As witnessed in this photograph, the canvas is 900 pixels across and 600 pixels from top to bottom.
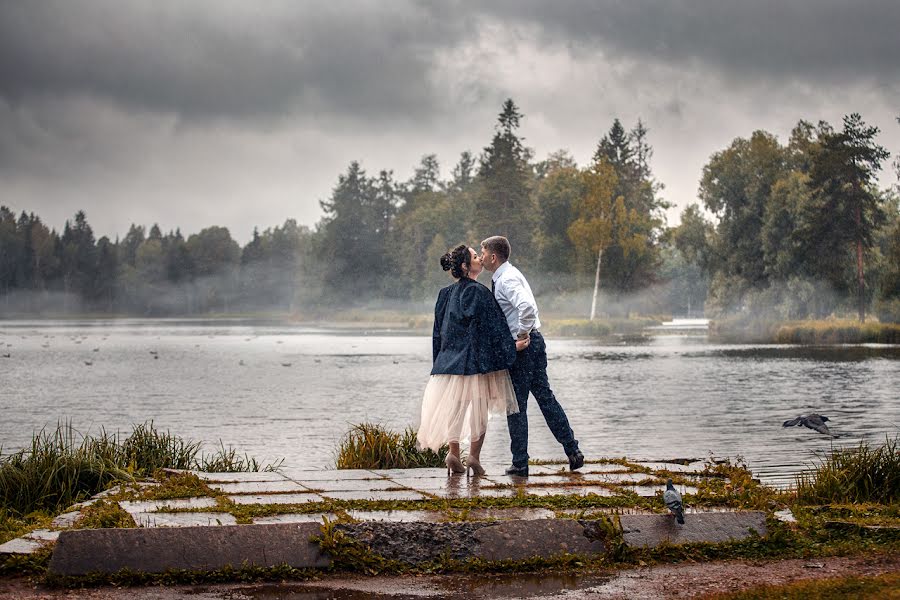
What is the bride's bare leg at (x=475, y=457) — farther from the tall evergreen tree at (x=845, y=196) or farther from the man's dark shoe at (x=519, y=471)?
the tall evergreen tree at (x=845, y=196)

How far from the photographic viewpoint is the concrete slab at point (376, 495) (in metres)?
8.13

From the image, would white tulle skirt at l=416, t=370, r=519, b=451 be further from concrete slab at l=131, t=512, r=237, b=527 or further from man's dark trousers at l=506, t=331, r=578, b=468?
concrete slab at l=131, t=512, r=237, b=527

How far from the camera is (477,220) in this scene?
9588cm

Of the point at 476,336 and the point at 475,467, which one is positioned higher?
the point at 476,336

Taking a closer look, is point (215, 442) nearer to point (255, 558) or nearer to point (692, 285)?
point (255, 558)

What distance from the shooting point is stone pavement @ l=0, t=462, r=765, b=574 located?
21.3 feet

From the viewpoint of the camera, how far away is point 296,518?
726 cm

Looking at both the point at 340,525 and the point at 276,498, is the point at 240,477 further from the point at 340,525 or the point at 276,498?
the point at 340,525

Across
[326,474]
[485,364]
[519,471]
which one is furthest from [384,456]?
[485,364]

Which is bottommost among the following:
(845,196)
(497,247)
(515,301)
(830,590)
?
(830,590)

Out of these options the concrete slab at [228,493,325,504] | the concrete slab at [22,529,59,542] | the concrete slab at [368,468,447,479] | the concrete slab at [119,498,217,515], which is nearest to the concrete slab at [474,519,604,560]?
the concrete slab at [228,493,325,504]

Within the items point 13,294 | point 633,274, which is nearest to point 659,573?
point 633,274

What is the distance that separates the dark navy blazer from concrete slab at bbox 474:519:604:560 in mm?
2471

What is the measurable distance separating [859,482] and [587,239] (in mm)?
73273
